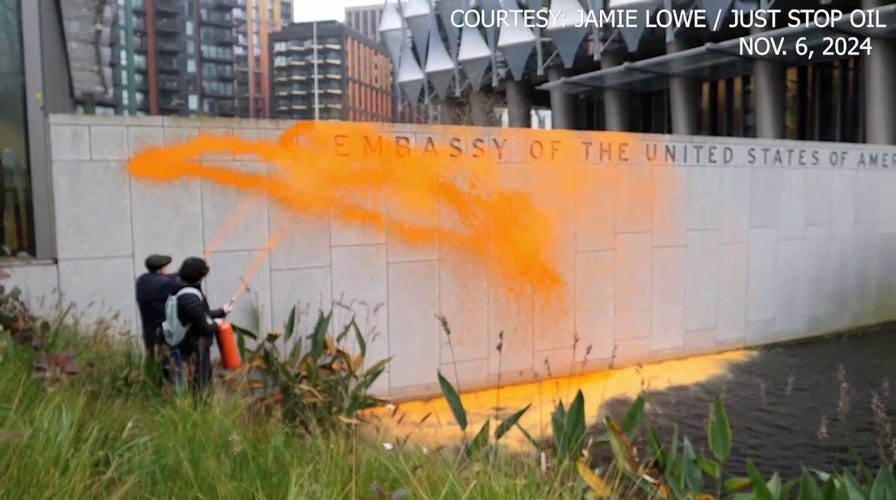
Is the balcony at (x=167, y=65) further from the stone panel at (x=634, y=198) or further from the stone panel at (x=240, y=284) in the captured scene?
the stone panel at (x=240, y=284)

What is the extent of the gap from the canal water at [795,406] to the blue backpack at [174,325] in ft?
13.1

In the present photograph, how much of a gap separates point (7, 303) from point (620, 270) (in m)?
6.27

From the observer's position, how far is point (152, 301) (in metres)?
5.59

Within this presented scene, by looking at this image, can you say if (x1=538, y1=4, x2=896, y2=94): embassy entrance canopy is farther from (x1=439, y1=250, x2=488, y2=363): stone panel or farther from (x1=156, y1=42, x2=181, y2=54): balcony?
(x1=156, y1=42, x2=181, y2=54): balcony

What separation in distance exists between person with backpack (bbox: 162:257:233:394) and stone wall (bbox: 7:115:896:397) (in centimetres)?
128

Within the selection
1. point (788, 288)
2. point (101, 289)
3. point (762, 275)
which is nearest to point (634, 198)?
point (762, 275)

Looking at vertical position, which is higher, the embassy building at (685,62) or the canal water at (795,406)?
the embassy building at (685,62)

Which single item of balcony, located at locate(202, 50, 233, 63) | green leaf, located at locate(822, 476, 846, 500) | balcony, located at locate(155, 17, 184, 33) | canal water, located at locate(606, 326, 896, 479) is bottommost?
canal water, located at locate(606, 326, 896, 479)

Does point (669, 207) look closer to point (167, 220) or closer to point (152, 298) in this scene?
point (167, 220)

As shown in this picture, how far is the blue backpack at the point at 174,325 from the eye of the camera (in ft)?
→ 17.2

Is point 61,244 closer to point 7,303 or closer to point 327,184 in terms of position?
point 7,303

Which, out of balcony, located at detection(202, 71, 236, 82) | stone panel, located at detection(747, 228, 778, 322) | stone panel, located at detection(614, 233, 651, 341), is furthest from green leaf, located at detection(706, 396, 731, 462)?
balcony, located at detection(202, 71, 236, 82)

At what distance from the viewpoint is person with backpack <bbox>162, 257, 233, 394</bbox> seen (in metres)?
5.20

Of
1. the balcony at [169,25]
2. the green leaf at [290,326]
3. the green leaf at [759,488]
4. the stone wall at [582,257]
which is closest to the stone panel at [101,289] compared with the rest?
the stone wall at [582,257]
